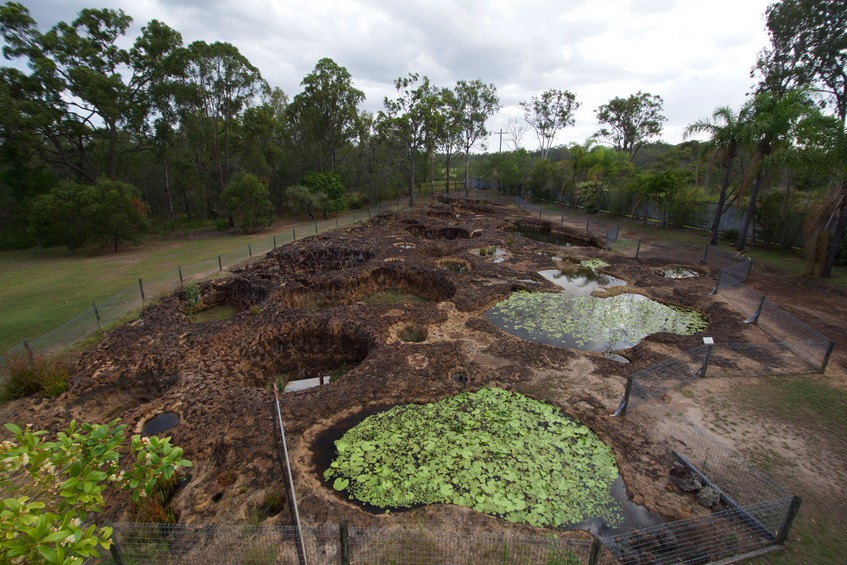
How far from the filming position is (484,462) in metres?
6.39

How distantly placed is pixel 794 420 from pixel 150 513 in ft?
37.7

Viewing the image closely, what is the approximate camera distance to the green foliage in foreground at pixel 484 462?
570 centimetres

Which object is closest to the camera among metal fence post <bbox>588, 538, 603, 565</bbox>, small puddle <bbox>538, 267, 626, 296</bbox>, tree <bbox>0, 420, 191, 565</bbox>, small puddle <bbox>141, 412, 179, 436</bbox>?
tree <bbox>0, 420, 191, 565</bbox>

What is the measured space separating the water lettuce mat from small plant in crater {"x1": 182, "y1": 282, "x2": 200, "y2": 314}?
1111 cm

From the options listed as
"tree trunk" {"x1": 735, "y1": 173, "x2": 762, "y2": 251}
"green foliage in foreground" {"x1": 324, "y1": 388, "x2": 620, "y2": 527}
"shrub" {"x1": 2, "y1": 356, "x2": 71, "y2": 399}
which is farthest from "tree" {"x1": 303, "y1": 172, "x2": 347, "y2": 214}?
"tree trunk" {"x1": 735, "y1": 173, "x2": 762, "y2": 251}

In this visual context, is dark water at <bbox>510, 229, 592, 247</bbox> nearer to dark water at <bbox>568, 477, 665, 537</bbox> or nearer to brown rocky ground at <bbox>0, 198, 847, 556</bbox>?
brown rocky ground at <bbox>0, 198, 847, 556</bbox>

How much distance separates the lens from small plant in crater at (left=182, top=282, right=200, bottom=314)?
A: 14.0 metres

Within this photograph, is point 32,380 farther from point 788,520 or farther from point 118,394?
point 788,520

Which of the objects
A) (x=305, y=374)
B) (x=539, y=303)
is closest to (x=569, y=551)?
(x=305, y=374)

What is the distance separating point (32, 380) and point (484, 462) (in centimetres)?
1017

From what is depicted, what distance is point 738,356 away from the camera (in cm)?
952

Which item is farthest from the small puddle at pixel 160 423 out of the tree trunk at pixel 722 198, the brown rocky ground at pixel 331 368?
the tree trunk at pixel 722 198

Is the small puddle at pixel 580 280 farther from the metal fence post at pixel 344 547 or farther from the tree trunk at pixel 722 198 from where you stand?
the metal fence post at pixel 344 547

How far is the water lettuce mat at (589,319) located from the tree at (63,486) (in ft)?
33.3
